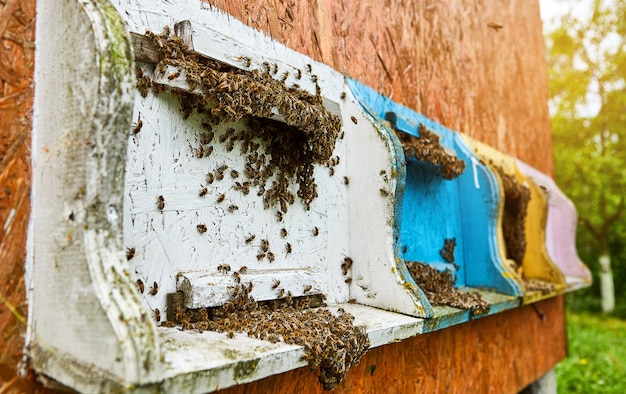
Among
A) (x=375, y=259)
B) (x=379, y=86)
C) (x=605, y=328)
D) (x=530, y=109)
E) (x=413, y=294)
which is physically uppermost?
(x=530, y=109)

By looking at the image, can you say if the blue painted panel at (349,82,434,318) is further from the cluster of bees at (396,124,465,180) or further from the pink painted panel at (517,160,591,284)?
the pink painted panel at (517,160,591,284)

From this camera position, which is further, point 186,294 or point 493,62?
point 493,62

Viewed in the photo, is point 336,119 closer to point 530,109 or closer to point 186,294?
point 186,294

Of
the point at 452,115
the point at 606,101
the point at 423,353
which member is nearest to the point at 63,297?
the point at 423,353

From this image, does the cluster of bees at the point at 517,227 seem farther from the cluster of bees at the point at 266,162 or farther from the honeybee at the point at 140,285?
the honeybee at the point at 140,285

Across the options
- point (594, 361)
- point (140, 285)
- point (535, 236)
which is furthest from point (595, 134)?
point (140, 285)

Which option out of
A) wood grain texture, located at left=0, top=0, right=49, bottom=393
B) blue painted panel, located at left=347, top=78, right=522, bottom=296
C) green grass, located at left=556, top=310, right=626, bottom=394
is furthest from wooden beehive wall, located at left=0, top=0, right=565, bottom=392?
green grass, located at left=556, top=310, right=626, bottom=394

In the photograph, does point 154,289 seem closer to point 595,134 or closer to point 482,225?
point 482,225

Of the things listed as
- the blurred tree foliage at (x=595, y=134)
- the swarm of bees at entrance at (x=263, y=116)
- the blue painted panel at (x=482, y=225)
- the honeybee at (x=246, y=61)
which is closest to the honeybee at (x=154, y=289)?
the swarm of bees at entrance at (x=263, y=116)
